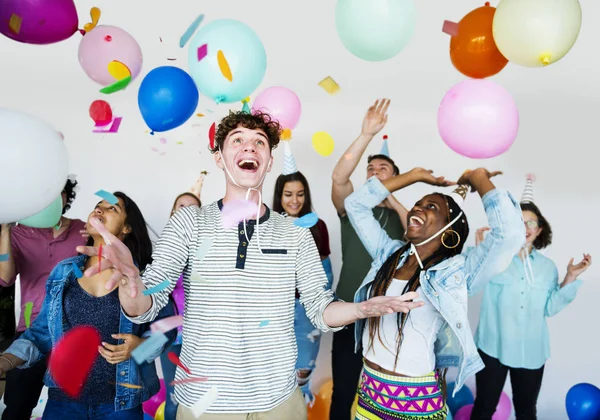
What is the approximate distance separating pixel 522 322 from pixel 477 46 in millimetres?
1213

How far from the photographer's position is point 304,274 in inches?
55.8

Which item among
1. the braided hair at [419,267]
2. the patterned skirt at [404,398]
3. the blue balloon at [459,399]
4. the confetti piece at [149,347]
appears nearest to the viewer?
the confetti piece at [149,347]

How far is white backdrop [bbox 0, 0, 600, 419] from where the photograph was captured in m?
3.10

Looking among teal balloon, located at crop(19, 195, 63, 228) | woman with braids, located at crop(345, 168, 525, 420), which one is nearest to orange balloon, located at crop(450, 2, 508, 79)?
woman with braids, located at crop(345, 168, 525, 420)

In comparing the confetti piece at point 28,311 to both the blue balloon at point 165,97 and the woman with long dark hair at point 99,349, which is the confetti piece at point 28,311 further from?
the blue balloon at point 165,97

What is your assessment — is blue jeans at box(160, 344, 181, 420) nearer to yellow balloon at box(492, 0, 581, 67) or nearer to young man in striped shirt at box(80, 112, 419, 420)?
young man in striped shirt at box(80, 112, 419, 420)

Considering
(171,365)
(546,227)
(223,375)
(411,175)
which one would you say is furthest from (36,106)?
(546,227)

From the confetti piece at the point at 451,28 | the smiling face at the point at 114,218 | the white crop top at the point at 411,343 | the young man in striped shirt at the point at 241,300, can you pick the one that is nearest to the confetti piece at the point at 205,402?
the young man in striped shirt at the point at 241,300

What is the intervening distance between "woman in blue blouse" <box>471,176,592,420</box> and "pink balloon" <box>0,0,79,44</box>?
6.69 ft

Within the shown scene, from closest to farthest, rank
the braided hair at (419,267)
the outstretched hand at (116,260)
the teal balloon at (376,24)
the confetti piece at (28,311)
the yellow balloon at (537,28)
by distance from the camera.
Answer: the outstretched hand at (116,260)
the braided hair at (419,267)
the yellow balloon at (537,28)
the teal balloon at (376,24)
the confetti piece at (28,311)

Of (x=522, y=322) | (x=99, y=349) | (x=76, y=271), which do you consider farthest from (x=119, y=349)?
(x=522, y=322)

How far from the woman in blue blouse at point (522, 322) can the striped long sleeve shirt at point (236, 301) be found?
1352 millimetres

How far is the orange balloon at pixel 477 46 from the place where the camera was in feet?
6.80

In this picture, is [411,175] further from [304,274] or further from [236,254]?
[236,254]
